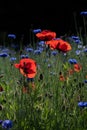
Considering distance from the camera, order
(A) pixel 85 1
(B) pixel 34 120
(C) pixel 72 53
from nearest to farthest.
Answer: (B) pixel 34 120, (C) pixel 72 53, (A) pixel 85 1

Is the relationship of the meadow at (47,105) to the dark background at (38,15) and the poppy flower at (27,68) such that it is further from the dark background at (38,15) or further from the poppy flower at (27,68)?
the dark background at (38,15)

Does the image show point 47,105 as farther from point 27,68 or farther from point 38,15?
point 38,15

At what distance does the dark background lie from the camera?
39.3 feet

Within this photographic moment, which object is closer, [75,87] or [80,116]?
[80,116]

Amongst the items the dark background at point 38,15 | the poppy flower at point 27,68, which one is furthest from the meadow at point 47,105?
the dark background at point 38,15

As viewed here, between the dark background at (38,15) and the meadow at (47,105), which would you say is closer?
the meadow at (47,105)

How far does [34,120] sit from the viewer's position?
2824 millimetres

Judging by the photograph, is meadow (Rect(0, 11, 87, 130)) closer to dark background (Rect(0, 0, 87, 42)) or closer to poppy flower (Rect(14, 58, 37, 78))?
poppy flower (Rect(14, 58, 37, 78))

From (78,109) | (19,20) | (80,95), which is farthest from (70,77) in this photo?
(19,20)

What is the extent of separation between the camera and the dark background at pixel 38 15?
11992 mm

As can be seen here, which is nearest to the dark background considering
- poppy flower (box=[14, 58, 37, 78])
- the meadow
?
the meadow

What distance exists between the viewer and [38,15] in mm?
12344

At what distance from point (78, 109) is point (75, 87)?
0.30 meters

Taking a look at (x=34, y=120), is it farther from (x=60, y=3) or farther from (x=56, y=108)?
(x=60, y=3)
